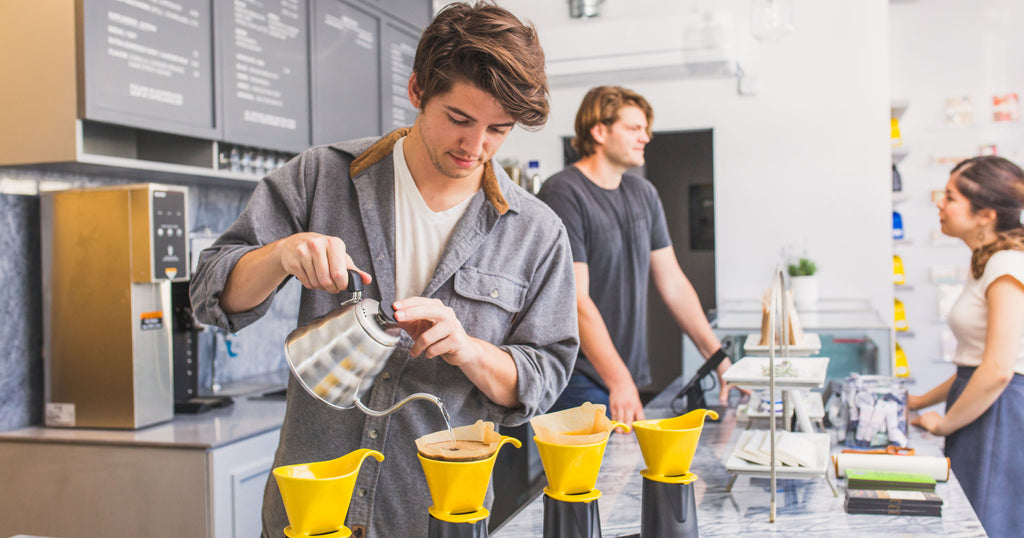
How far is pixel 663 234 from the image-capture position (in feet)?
9.59

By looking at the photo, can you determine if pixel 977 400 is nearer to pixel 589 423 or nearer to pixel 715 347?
pixel 715 347

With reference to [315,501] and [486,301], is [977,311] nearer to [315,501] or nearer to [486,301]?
[486,301]

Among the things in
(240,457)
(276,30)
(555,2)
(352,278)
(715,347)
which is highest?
(555,2)

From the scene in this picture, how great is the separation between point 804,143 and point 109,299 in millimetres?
3740

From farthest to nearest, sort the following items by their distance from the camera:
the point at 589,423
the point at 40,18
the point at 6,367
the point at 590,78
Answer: the point at 590,78 → the point at 6,367 → the point at 40,18 → the point at 589,423

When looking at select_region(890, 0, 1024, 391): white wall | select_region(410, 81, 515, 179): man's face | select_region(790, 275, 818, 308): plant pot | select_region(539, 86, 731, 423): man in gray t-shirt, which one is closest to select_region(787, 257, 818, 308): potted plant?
select_region(790, 275, 818, 308): plant pot

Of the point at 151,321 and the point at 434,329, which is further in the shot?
the point at 151,321

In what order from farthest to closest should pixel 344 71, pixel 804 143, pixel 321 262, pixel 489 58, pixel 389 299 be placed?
pixel 804 143, pixel 344 71, pixel 389 299, pixel 489 58, pixel 321 262

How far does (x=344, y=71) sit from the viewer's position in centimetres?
340

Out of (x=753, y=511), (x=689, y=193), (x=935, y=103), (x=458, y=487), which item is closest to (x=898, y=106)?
(x=935, y=103)

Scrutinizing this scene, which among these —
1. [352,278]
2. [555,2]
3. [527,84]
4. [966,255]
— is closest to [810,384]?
[527,84]

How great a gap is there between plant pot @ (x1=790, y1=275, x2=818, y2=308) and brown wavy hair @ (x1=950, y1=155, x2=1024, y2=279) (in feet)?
5.58

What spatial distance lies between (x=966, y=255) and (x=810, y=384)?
4486 millimetres

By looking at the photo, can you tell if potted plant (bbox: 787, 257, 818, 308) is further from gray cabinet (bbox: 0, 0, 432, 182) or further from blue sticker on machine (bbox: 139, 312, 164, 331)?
blue sticker on machine (bbox: 139, 312, 164, 331)
